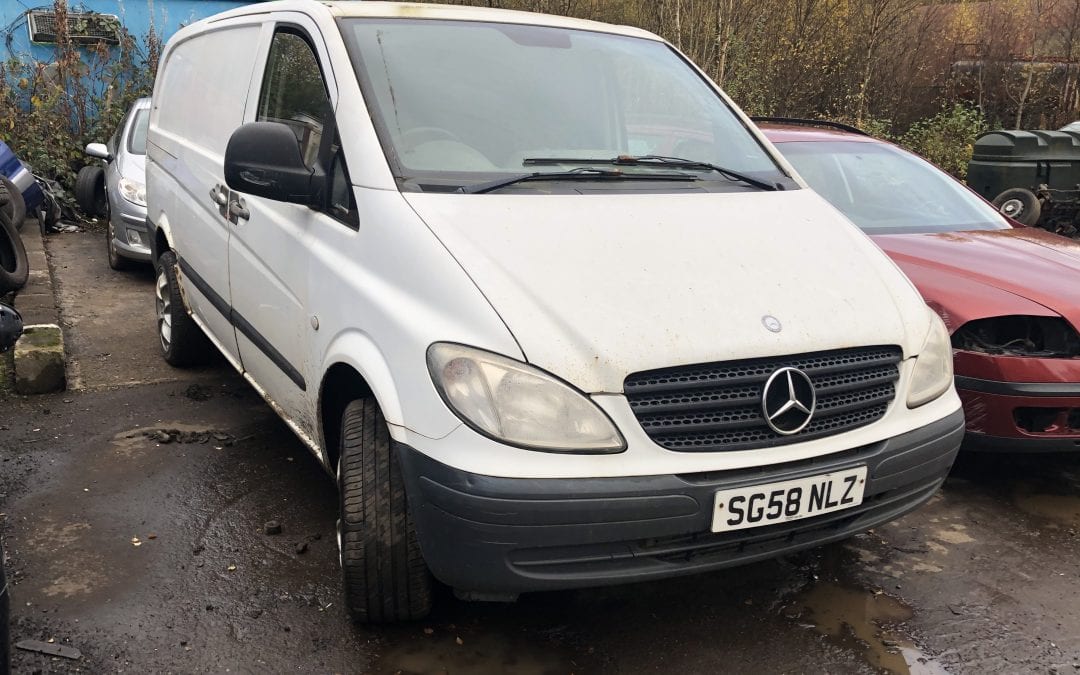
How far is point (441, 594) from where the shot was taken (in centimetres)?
286

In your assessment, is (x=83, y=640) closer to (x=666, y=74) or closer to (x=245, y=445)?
(x=245, y=445)

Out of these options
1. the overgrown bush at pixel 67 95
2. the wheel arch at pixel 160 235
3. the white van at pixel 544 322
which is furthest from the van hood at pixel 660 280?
the overgrown bush at pixel 67 95

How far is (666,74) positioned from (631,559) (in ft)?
7.49

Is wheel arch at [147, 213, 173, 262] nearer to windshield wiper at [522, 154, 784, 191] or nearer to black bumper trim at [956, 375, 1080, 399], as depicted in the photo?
windshield wiper at [522, 154, 784, 191]

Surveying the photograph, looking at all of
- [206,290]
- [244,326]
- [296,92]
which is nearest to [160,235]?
[206,290]

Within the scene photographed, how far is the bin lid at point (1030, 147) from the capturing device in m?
9.02

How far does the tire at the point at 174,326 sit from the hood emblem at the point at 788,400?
3.59m

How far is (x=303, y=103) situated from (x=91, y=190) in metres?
7.63

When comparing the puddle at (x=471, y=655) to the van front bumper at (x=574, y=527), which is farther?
the puddle at (x=471, y=655)

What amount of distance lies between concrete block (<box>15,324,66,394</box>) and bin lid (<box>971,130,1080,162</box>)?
8.69m

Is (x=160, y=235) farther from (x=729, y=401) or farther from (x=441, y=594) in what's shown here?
(x=729, y=401)

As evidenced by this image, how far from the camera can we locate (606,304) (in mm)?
2398

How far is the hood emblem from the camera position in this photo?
2.37 metres

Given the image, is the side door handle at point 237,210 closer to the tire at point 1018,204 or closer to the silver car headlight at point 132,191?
the silver car headlight at point 132,191
